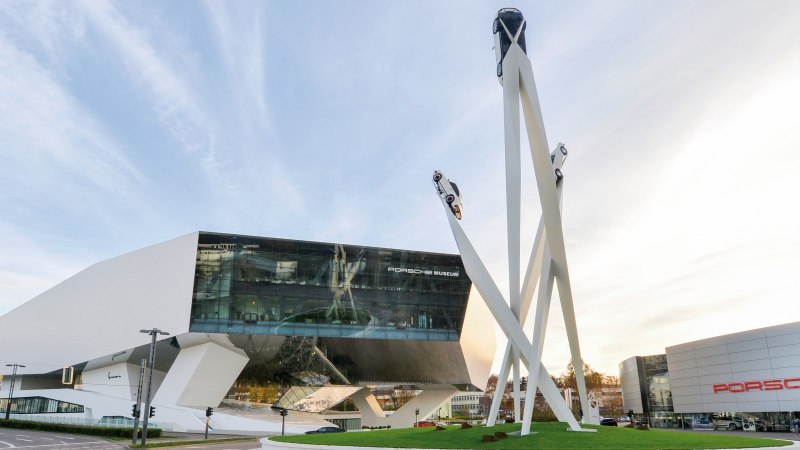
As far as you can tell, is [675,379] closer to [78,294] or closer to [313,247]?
[313,247]

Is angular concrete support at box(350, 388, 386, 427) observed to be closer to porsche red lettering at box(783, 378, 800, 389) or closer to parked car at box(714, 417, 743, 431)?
parked car at box(714, 417, 743, 431)

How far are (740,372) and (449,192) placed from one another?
34.3 meters

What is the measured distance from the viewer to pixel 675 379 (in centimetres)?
5538

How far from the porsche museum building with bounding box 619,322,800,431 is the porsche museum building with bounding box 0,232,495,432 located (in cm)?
1935

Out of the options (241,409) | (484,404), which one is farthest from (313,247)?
(484,404)

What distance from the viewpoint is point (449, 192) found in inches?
1058

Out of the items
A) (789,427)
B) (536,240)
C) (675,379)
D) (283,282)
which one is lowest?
(789,427)

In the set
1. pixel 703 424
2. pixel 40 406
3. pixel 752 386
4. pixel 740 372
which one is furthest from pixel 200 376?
pixel 752 386

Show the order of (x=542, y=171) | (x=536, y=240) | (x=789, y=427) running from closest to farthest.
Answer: (x=542, y=171) → (x=536, y=240) → (x=789, y=427)

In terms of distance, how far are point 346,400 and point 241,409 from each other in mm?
14618

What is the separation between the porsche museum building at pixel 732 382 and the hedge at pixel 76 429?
44.2 m

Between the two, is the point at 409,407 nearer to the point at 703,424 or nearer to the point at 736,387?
the point at 703,424

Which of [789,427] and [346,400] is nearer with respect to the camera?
[789,427]

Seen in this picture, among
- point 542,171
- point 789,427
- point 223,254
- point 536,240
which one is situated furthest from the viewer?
point 223,254
